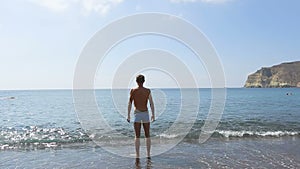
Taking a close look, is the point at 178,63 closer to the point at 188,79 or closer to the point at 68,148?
the point at 188,79

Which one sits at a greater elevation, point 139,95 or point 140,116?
point 139,95

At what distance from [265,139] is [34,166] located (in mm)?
10044

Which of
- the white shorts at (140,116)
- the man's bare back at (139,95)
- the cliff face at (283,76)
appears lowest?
the white shorts at (140,116)

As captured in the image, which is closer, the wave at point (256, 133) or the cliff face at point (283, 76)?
the wave at point (256, 133)

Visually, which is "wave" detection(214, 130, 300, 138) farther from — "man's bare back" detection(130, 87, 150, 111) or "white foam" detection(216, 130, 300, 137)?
"man's bare back" detection(130, 87, 150, 111)

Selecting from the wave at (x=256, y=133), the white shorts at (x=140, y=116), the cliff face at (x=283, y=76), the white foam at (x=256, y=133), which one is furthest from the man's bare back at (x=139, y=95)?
the cliff face at (x=283, y=76)

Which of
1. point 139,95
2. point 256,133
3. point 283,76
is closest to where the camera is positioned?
point 139,95

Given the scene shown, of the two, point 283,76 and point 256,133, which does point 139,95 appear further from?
point 283,76

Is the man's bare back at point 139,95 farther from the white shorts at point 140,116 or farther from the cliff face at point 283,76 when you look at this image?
the cliff face at point 283,76

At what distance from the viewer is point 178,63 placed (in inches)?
507

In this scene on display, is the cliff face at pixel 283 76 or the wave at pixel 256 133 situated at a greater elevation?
the cliff face at pixel 283 76

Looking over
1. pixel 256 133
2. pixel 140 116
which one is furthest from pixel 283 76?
pixel 140 116

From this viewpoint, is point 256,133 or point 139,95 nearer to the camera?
point 139,95

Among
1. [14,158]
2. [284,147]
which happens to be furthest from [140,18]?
[284,147]
